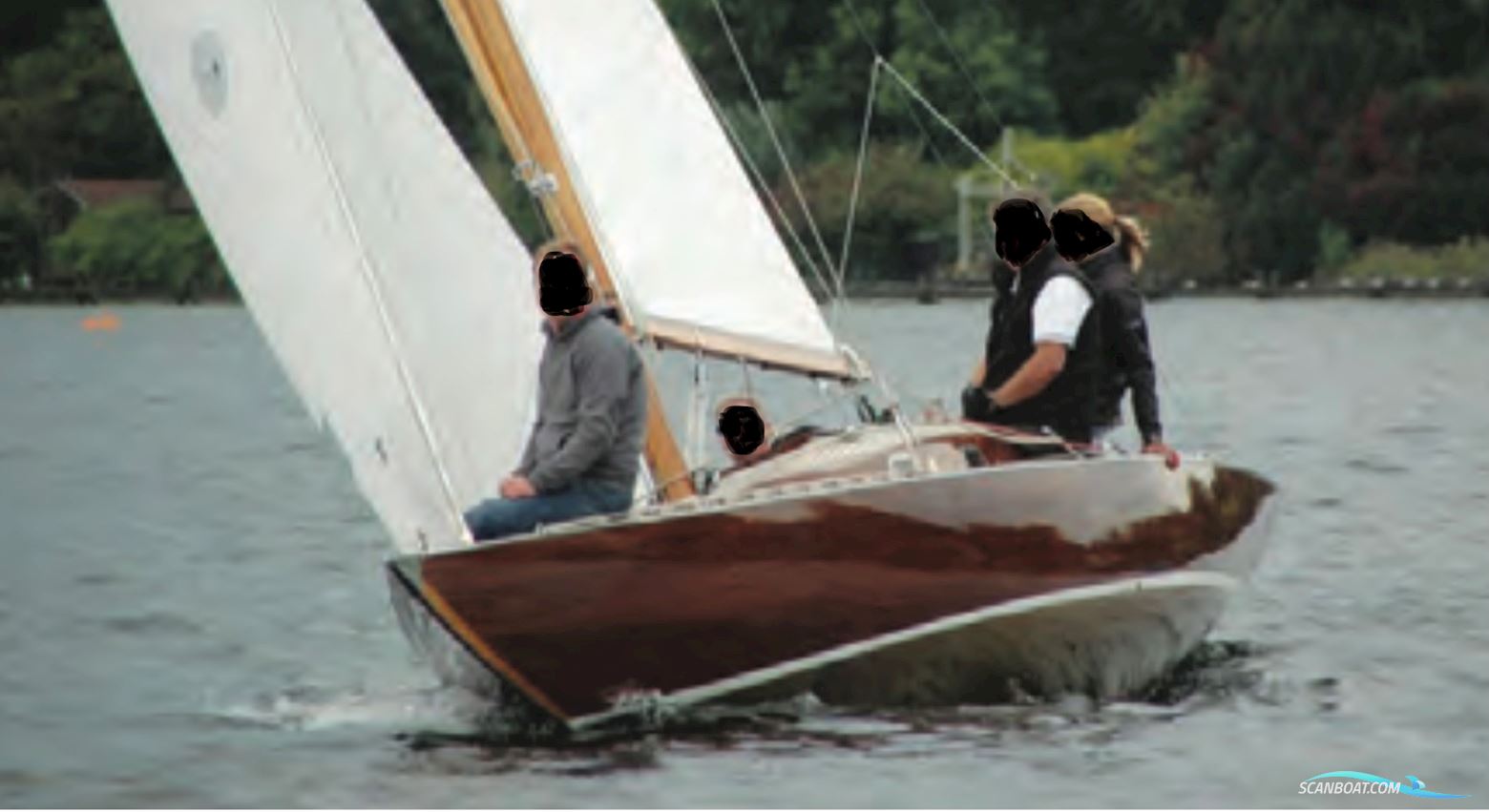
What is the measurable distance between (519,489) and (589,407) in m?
0.44

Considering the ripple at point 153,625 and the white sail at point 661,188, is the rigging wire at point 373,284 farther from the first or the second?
the ripple at point 153,625

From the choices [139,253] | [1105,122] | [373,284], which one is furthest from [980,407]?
[139,253]

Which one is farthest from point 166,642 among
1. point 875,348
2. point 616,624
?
point 875,348

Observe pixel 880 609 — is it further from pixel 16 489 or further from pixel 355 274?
pixel 16 489

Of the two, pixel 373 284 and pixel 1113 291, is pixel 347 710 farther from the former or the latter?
pixel 1113 291

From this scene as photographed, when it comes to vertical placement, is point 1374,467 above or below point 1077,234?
A: below

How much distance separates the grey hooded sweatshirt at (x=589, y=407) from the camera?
15.9 meters

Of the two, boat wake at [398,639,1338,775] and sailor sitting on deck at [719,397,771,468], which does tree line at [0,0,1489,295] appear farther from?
boat wake at [398,639,1338,775]

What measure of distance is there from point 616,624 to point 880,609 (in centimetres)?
98

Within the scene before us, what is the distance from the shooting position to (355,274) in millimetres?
16906

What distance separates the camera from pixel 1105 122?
105 metres

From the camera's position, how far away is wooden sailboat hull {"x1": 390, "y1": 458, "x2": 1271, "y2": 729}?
1606cm

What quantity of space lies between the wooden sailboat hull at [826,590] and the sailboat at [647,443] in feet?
0.04

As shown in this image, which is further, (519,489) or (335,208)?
(335,208)
